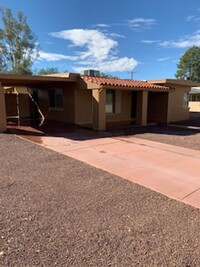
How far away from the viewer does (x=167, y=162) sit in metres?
6.88

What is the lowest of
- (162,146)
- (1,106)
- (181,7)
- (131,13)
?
(162,146)

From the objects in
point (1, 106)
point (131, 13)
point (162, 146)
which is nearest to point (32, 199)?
point (162, 146)

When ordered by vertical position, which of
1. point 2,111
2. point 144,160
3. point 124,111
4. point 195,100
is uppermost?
point 195,100

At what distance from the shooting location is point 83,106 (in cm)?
1471

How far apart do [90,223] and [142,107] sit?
12.3 metres

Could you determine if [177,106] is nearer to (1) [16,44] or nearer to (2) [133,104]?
(2) [133,104]

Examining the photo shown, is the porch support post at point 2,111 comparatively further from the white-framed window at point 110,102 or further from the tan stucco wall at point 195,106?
the tan stucco wall at point 195,106

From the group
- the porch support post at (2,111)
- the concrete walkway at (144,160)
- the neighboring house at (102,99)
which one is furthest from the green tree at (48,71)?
the concrete walkway at (144,160)

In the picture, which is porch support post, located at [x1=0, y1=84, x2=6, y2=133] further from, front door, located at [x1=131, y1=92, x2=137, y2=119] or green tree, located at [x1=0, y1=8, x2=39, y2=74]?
green tree, located at [x1=0, y1=8, x2=39, y2=74]

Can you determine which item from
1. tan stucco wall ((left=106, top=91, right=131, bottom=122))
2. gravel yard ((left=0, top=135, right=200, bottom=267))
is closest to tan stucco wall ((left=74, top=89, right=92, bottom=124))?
tan stucco wall ((left=106, top=91, right=131, bottom=122))

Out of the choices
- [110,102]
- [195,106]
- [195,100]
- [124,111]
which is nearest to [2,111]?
[110,102]

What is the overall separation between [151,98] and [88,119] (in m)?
5.84

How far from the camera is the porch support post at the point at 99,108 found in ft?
40.2

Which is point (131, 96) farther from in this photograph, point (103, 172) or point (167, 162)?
point (103, 172)
